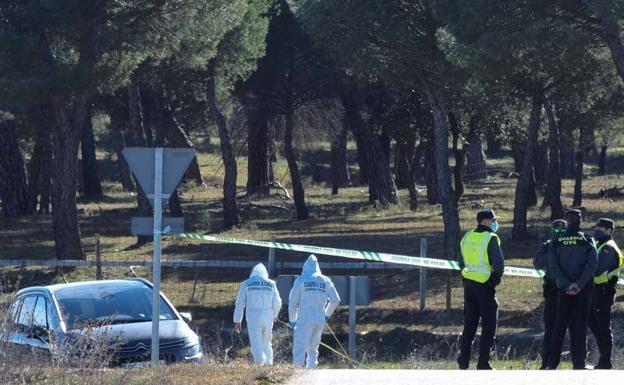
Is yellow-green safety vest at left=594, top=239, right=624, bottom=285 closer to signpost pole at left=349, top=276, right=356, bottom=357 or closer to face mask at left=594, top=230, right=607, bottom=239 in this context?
face mask at left=594, top=230, right=607, bottom=239

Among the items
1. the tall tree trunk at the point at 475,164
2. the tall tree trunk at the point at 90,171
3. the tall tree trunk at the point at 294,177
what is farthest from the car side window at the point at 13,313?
the tall tree trunk at the point at 475,164

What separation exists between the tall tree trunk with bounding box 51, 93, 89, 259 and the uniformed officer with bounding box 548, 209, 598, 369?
14.4 m

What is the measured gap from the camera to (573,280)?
11227mm

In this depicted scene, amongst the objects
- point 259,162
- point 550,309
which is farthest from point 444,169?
point 259,162

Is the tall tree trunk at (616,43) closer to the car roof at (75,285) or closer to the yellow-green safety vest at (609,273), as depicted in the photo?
the yellow-green safety vest at (609,273)

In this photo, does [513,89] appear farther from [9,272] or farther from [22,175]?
[22,175]

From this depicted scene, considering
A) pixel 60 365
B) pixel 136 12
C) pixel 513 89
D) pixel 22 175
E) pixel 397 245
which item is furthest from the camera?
pixel 22 175

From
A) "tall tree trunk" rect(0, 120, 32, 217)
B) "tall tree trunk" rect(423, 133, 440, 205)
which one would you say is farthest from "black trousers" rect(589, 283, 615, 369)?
"tall tree trunk" rect(0, 120, 32, 217)

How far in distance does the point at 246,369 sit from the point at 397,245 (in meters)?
17.3

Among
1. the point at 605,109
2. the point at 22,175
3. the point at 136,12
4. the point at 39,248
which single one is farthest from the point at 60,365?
the point at 22,175

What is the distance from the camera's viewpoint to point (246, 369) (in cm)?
988

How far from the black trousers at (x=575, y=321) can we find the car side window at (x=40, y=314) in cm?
570

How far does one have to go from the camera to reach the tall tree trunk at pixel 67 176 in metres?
23.7

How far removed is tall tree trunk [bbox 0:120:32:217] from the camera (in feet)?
125
